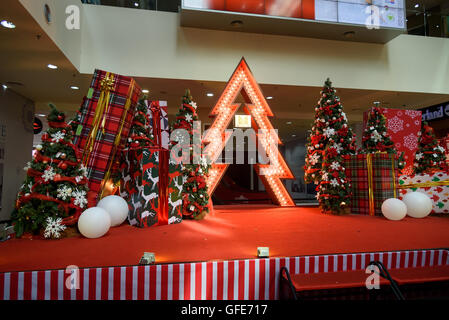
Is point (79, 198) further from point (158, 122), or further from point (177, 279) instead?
point (158, 122)

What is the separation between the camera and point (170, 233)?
2764 millimetres

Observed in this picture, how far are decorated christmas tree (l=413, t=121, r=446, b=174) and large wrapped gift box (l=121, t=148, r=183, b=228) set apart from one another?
5.78 metres

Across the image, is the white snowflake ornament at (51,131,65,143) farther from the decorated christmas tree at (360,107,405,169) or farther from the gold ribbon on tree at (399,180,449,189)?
the gold ribbon on tree at (399,180,449,189)

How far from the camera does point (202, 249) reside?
7.07 ft

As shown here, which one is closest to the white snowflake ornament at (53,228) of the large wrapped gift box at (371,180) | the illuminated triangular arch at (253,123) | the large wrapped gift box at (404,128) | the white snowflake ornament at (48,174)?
the white snowflake ornament at (48,174)

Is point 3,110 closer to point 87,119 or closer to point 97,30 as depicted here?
point 97,30

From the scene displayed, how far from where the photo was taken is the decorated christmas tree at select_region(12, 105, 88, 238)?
2.43 metres

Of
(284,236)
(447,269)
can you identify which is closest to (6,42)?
(284,236)

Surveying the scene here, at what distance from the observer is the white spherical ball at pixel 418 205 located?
3746 mm

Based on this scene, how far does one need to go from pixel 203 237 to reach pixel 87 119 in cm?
201

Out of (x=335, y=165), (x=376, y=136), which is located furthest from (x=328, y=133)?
(x=376, y=136)

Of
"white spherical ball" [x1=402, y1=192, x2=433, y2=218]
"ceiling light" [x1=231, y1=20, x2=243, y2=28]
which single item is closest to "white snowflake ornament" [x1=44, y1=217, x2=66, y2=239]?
"white spherical ball" [x1=402, y1=192, x2=433, y2=218]

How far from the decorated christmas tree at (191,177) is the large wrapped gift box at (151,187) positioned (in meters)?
0.26

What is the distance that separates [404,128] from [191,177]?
517 cm
